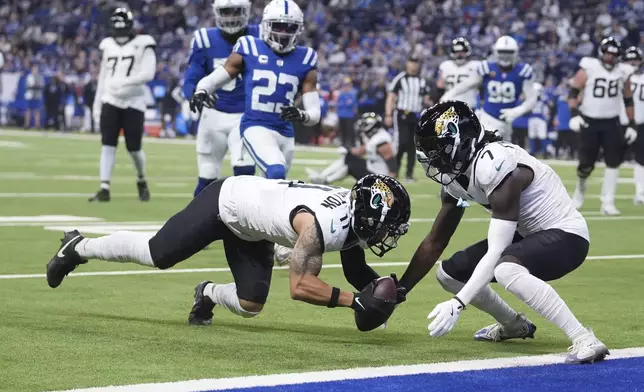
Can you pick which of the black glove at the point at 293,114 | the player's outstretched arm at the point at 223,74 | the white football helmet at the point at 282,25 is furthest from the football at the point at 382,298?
the player's outstretched arm at the point at 223,74

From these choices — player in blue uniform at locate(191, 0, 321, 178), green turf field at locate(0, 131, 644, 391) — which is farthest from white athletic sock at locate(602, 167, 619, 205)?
player in blue uniform at locate(191, 0, 321, 178)

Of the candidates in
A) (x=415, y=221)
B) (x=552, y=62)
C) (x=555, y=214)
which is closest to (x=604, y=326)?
(x=555, y=214)

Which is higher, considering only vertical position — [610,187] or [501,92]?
[501,92]

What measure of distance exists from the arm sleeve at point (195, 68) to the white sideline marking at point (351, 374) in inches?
214

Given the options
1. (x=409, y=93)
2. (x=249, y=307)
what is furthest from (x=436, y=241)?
(x=409, y=93)

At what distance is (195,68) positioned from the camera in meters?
10.5

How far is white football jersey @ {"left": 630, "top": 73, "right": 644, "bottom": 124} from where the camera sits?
15185mm

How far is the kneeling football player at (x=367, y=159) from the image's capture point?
1598cm

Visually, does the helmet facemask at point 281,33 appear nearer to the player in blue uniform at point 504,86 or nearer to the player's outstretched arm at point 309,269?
the player's outstretched arm at point 309,269

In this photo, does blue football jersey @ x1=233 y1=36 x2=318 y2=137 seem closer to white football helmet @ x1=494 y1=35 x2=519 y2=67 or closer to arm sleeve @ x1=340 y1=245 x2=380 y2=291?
arm sleeve @ x1=340 y1=245 x2=380 y2=291

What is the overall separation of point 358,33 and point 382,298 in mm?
29065

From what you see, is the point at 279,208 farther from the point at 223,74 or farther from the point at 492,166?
the point at 223,74

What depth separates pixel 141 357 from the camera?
5.43m

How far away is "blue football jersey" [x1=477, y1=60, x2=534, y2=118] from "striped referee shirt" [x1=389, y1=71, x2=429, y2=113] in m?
4.21
